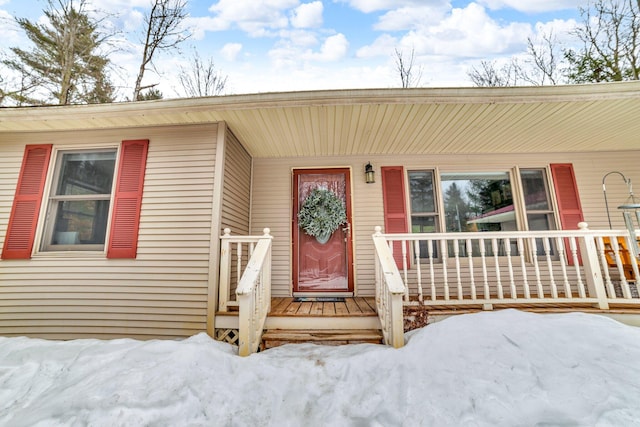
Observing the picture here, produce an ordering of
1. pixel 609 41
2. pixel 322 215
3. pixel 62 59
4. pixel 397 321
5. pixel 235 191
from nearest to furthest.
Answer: pixel 397 321, pixel 235 191, pixel 322 215, pixel 609 41, pixel 62 59

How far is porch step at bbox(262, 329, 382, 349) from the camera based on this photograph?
2.52m

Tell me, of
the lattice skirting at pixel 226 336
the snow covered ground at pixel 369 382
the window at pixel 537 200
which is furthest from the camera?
the window at pixel 537 200

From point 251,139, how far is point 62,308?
3116mm

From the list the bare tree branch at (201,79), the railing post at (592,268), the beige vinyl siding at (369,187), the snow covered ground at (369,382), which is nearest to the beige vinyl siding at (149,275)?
the snow covered ground at (369,382)

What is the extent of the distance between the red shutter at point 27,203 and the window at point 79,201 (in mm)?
117

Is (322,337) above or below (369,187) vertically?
below

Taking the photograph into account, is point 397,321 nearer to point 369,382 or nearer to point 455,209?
point 369,382

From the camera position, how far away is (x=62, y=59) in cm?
703

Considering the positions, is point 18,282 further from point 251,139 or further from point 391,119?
point 391,119

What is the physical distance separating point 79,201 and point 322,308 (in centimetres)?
349

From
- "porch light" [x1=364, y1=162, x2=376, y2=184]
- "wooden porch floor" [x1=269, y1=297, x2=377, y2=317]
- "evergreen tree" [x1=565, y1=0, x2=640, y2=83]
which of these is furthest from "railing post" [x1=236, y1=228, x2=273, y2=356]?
"evergreen tree" [x1=565, y1=0, x2=640, y2=83]

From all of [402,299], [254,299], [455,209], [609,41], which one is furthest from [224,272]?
[609,41]

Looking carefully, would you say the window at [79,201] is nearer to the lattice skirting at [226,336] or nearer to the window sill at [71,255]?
the window sill at [71,255]

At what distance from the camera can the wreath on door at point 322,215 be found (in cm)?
401
